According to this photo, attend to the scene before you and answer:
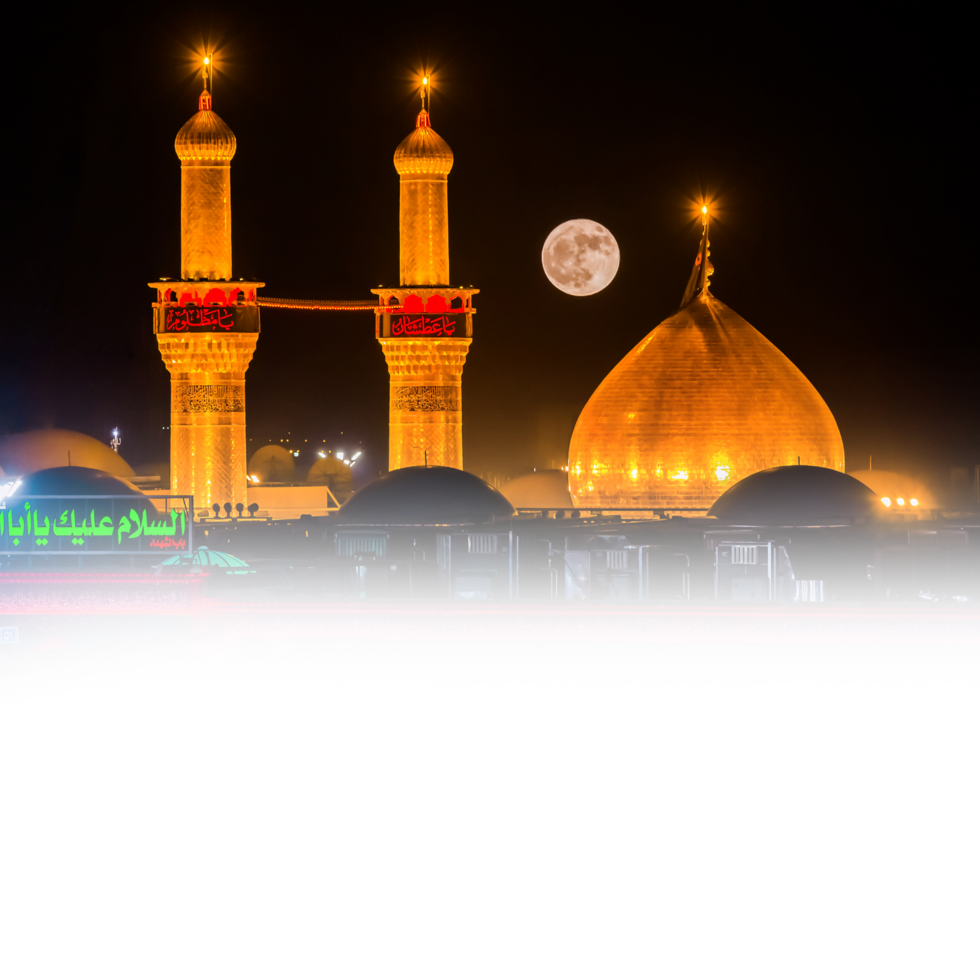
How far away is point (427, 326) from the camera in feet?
71.3

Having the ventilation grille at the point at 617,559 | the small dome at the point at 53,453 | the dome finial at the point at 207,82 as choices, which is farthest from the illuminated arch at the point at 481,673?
the small dome at the point at 53,453

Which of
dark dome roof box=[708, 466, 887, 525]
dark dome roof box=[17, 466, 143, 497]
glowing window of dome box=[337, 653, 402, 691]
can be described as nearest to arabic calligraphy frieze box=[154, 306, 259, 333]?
dark dome roof box=[17, 466, 143, 497]

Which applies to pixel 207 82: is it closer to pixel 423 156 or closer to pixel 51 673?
pixel 423 156

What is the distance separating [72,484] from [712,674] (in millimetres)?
7961

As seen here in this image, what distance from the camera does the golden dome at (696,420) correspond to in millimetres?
20859

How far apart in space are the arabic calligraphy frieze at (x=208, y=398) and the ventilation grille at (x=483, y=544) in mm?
6572

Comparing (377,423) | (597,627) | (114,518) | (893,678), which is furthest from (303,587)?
(377,423)

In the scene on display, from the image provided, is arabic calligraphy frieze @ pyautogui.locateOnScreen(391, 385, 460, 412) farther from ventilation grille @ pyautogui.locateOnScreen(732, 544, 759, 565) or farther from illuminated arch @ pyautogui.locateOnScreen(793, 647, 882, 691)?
illuminated arch @ pyautogui.locateOnScreen(793, 647, 882, 691)

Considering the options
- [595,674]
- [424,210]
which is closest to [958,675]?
[595,674]
